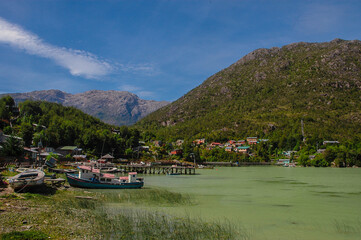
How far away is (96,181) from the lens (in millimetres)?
37000

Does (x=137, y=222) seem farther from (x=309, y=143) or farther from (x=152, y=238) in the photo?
(x=309, y=143)

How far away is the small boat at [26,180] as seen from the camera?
81.8ft

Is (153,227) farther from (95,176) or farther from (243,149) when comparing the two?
(243,149)

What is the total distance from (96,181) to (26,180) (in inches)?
476

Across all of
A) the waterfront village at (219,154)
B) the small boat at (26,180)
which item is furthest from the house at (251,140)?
the small boat at (26,180)

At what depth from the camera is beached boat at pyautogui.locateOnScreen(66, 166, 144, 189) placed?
36.0 m

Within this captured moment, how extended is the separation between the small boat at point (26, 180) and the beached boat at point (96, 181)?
8.33 meters

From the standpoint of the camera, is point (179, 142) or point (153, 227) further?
point (179, 142)

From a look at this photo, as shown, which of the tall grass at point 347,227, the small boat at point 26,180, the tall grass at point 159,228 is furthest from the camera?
the small boat at point 26,180

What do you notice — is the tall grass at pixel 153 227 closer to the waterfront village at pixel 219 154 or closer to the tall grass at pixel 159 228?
the tall grass at pixel 159 228

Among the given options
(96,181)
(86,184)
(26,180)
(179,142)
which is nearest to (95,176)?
(96,181)

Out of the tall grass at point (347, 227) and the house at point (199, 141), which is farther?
the house at point (199, 141)

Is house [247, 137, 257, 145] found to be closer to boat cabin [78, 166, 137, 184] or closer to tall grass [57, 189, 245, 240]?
boat cabin [78, 166, 137, 184]

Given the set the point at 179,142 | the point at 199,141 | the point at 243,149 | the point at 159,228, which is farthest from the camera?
the point at 179,142
